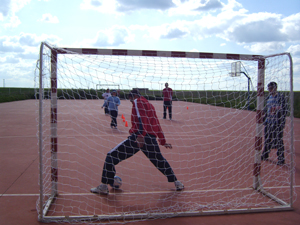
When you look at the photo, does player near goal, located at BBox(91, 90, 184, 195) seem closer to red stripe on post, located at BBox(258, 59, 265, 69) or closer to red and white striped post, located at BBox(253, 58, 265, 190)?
red and white striped post, located at BBox(253, 58, 265, 190)

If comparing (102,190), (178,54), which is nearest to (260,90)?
(178,54)

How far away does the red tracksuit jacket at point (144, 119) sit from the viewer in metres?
4.03

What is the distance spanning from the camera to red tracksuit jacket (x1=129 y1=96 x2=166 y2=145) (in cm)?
403

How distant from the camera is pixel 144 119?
158 inches

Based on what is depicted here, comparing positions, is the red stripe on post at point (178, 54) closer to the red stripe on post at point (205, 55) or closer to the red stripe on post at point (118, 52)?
the red stripe on post at point (205, 55)

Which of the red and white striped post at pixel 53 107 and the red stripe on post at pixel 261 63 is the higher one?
the red stripe on post at pixel 261 63

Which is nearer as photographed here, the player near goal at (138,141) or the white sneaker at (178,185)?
the player near goal at (138,141)

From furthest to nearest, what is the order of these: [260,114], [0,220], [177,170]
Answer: [177,170] → [260,114] → [0,220]

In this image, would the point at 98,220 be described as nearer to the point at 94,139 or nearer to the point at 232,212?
the point at 232,212

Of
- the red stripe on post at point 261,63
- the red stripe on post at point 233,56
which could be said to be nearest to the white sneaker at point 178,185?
the red stripe on post at point 233,56

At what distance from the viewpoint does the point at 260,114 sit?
443cm

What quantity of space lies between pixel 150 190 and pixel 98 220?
121cm

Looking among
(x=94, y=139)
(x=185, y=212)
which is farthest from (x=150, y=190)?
(x=94, y=139)

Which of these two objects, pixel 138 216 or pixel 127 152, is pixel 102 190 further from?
pixel 138 216
